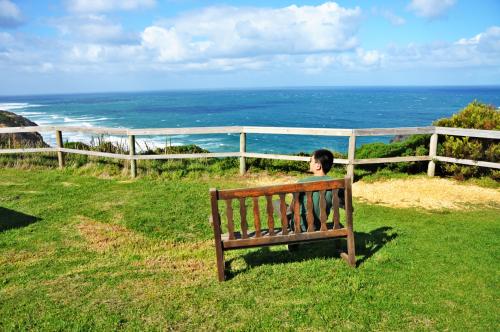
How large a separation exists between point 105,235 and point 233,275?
2562 mm

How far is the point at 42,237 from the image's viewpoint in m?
6.08

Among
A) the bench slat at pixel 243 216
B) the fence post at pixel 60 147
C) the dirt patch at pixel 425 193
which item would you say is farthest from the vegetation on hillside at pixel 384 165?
the bench slat at pixel 243 216

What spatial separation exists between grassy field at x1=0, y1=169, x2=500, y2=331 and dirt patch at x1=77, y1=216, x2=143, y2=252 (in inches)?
0.7

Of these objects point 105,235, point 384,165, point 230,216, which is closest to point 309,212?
point 230,216

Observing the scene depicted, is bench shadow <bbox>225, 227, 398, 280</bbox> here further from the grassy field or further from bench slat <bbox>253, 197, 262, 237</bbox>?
bench slat <bbox>253, 197, 262, 237</bbox>

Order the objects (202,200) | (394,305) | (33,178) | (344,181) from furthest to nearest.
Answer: (33,178) < (202,200) < (344,181) < (394,305)

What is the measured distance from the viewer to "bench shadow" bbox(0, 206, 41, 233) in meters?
6.55

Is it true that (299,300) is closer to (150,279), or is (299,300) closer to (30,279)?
(150,279)

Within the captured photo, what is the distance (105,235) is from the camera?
623 centimetres

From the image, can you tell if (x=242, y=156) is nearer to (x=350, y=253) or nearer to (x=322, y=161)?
(x=322, y=161)

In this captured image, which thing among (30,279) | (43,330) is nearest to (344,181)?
(43,330)

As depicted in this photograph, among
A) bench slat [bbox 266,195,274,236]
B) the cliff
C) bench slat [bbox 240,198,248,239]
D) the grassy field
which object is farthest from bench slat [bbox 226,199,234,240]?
the cliff

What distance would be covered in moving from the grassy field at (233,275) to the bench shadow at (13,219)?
0.10 ft

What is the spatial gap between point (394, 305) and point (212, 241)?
2.84m
